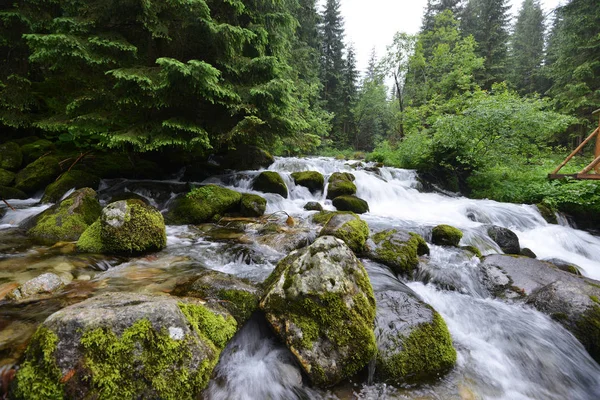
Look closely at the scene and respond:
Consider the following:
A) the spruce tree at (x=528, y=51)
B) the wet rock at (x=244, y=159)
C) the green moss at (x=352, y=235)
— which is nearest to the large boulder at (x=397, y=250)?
the green moss at (x=352, y=235)

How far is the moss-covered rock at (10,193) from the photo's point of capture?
7105 millimetres

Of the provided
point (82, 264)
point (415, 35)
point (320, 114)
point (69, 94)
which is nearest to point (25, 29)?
point (69, 94)

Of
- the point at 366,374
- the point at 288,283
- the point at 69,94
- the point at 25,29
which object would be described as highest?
the point at 25,29

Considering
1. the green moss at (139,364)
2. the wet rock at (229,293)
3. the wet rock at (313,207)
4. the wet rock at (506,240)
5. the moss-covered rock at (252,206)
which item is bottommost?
the wet rock at (506,240)

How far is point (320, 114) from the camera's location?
21859 millimetres

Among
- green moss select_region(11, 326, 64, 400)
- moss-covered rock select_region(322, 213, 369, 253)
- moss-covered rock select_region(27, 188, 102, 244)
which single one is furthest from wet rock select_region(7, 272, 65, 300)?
moss-covered rock select_region(322, 213, 369, 253)

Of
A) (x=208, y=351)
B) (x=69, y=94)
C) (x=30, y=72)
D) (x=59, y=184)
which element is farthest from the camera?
(x=30, y=72)

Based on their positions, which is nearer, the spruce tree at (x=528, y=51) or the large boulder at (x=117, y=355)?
the large boulder at (x=117, y=355)

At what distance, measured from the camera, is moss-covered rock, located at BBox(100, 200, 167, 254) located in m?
4.12

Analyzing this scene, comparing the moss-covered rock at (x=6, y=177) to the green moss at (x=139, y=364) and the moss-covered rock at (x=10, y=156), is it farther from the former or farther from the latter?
the green moss at (x=139, y=364)

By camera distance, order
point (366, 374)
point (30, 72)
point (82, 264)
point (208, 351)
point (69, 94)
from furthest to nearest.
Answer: point (30, 72)
point (69, 94)
point (82, 264)
point (366, 374)
point (208, 351)

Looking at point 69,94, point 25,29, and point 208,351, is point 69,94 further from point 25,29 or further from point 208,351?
point 208,351

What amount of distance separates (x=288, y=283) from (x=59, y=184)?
8142mm

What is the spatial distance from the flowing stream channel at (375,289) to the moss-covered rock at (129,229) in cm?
24
